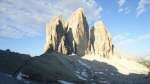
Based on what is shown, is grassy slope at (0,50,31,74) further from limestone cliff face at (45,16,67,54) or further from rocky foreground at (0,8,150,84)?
limestone cliff face at (45,16,67,54)

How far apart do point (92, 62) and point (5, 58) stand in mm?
92482

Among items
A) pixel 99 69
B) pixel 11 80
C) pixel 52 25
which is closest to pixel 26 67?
pixel 11 80

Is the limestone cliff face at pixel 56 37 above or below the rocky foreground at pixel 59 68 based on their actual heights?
above

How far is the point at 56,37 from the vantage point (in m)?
194

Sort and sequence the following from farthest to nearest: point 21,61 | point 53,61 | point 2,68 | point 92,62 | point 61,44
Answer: point 61,44 → point 92,62 → point 53,61 → point 21,61 → point 2,68

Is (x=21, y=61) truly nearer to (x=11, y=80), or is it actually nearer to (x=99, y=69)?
(x=11, y=80)

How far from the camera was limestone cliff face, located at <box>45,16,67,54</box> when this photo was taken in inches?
7525

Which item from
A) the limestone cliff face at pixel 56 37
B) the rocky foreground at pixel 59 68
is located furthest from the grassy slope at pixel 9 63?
the limestone cliff face at pixel 56 37

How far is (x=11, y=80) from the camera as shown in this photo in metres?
58.7

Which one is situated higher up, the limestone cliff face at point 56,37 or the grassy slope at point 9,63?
the limestone cliff face at point 56,37

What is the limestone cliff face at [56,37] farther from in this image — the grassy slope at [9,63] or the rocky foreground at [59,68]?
the grassy slope at [9,63]

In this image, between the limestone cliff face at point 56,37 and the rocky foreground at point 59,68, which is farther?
the limestone cliff face at point 56,37

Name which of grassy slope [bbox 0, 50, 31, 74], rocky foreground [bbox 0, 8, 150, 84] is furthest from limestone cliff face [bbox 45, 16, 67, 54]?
grassy slope [bbox 0, 50, 31, 74]

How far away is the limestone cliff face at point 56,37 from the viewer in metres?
191
